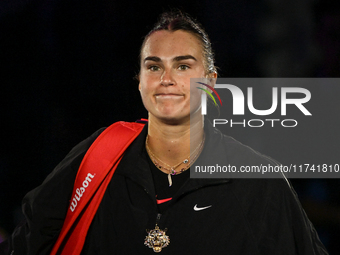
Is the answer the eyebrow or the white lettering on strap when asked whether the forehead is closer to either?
the eyebrow

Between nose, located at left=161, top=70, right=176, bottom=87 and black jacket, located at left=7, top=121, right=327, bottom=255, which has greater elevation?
nose, located at left=161, top=70, right=176, bottom=87

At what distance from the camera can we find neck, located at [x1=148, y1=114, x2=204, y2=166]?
5.07 feet

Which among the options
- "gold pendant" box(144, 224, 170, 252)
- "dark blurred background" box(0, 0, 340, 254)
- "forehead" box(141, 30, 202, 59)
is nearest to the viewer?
"gold pendant" box(144, 224, 170, 252)

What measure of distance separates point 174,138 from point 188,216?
35cm

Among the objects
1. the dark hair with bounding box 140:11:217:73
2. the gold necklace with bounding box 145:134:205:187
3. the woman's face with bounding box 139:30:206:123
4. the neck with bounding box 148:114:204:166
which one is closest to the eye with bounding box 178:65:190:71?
the woman's face with bounding box 139:30:206:123

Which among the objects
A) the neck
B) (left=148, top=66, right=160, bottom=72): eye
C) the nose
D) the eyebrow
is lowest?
the neck

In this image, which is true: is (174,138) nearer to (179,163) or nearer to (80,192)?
(179,163)

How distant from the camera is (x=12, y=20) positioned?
215 cm

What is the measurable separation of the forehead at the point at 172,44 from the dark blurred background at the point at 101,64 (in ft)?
1.78

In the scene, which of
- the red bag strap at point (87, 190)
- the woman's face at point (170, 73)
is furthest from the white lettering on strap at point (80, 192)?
the woman's face at point (170, 73)

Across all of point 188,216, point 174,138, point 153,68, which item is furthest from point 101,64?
point 188,216

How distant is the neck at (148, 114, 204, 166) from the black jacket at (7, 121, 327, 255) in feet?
0.33

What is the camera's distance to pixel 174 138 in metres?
1.56

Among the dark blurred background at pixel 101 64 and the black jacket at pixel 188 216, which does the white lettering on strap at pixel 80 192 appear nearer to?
the black jacket at pixel 188 216
